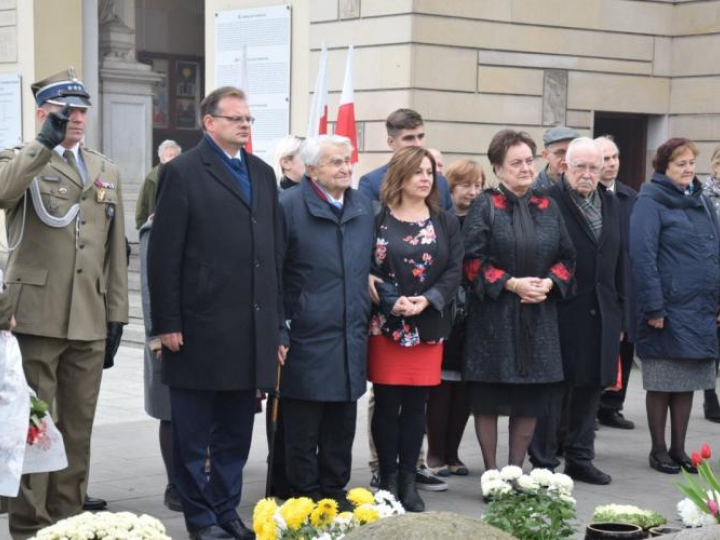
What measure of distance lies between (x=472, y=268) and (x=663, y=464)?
179 cm

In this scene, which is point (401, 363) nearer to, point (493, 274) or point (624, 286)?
point (493, 274)

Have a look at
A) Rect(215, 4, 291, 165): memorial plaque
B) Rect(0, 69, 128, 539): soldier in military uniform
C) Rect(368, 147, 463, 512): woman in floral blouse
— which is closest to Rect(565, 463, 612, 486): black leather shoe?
Rect(368, 147, 463, 512): woman in floral blouse

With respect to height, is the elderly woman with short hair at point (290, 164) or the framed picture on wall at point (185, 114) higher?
the framed picture on wall at point (185, 114)

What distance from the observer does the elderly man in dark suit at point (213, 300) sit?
6.30 m

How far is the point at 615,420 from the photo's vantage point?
9.83 metres

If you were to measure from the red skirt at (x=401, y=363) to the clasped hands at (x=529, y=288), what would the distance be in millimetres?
590

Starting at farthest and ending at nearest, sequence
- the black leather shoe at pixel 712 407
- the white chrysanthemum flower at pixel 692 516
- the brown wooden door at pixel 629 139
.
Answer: the brown wooden door at pixel 629 139 → the black leather shoe at pixel 712 407 → the white chrysanthemum flower at pixel 692 516

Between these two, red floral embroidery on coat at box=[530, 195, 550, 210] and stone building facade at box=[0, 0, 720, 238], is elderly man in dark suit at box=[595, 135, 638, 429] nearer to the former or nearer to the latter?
red floral embroidery on coat at box=[530, 195, 550, 210]

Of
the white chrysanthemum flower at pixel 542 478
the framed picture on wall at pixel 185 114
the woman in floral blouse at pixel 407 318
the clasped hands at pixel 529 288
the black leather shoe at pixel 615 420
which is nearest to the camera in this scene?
the white chrysanthemum flower at pixel 542 478

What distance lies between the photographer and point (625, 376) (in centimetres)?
1006

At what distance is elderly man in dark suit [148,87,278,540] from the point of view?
6297mm

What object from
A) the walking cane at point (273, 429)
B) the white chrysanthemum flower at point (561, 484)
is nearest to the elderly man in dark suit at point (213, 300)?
the walking cane at point (273, 429)

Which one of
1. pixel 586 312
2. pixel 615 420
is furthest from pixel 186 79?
pixel 586 312

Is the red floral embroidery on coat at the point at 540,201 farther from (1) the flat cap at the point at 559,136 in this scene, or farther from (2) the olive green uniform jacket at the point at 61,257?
(2) the olive green uniform jacket at the point at 61,257
